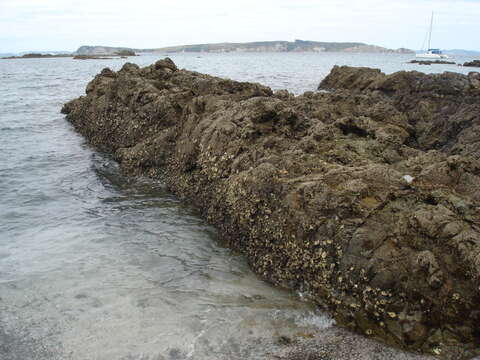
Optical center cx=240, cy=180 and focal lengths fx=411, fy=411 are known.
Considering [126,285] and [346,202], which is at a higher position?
[346,202]

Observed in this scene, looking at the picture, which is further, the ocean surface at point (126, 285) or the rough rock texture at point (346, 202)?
the ocean surface at point (126, 285)

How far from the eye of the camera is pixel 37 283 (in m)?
6.45

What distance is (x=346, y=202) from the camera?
5.94 m

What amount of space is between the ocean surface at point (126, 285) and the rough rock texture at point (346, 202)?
51cm

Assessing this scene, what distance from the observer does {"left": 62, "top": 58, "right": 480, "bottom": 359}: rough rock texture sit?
4953 millimetres

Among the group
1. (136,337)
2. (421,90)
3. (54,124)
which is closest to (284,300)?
(136,337)

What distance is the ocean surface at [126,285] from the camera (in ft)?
16.8

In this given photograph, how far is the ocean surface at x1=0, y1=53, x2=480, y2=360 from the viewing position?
511 cm

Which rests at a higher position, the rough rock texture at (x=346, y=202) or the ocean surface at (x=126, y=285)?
the rough rock texture at (x=346, y=202)

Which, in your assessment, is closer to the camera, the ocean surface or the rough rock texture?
the rough rock texture

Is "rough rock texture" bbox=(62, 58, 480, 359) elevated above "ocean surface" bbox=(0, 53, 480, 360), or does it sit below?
above

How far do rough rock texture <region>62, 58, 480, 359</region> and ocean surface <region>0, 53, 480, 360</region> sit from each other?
0.51 m

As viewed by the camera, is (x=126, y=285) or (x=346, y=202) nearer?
(x=346, y=202)

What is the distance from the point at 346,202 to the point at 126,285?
360 centimetres
